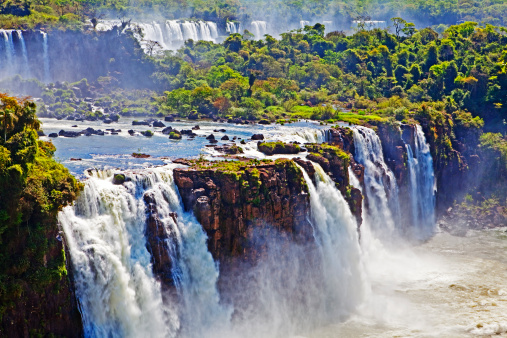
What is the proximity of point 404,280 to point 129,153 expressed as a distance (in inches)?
1025

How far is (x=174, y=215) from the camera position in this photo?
3481 cm

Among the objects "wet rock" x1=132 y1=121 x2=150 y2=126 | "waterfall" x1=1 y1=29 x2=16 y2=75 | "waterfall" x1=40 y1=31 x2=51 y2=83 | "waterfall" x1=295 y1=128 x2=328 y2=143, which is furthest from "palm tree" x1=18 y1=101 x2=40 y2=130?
"waterfall" x1=40 y1=31 x2=51 y2=83

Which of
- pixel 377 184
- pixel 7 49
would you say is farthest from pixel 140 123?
pixel 7 49

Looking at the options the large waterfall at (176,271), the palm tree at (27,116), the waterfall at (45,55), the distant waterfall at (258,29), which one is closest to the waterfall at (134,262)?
the large waterfall at (176,271)

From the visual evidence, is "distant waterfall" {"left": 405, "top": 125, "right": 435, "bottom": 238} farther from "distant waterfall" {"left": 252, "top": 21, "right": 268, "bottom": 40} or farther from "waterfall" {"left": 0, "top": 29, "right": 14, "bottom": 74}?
"distant waterfall" {"left": 252, "top": 21, "right": 268, "bottom": 40}

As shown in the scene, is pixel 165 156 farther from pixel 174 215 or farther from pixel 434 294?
pixel 434 294

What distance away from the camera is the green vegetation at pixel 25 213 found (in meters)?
26.8

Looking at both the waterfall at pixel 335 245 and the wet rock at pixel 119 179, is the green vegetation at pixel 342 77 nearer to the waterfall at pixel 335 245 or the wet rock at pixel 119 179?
the waterfall at pixel 335 245

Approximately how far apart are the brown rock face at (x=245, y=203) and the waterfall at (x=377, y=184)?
15.0 m

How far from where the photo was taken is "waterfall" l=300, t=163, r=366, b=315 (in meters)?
42.3

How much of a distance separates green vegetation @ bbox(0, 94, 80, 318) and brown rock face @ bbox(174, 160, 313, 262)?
9.00m

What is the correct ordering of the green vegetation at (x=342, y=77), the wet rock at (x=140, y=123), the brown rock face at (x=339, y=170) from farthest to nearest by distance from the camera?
the green vegetation at (x=342, y=77) → the wet rock at (x=140, y=123) → the brown rock face at (x=339, y=170)

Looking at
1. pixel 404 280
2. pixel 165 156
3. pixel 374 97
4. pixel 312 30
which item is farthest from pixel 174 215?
pixel 312 30

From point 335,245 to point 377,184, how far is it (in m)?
14.5
